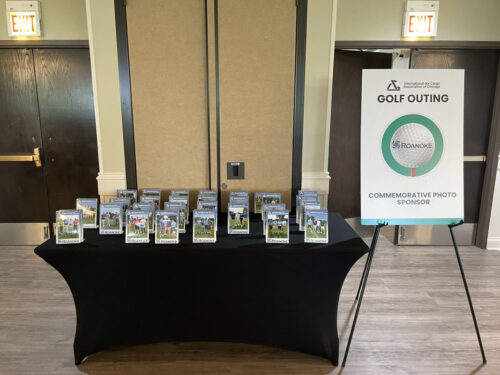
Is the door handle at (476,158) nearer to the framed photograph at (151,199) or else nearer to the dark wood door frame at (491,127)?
the dark wood door frame at (491,127)

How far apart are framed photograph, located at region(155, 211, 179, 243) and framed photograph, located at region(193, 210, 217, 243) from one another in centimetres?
11

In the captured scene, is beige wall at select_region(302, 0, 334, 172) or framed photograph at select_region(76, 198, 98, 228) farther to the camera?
beige wall at select_region(302, 0, 334, 172)

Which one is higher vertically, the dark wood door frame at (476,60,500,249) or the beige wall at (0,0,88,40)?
the beige wall at (0,0,88,40)

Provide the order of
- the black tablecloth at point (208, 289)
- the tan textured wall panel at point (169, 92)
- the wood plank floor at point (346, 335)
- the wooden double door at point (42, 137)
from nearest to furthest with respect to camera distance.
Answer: the black tablecloth at point (208, 289) < the wood plank floor at point (346, 335) < the tan textured wall panel at point (169, 92) < the wooden double door at point (42, 137)

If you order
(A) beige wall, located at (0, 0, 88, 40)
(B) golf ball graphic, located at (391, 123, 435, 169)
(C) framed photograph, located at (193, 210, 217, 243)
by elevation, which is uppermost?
(A) beige wall, located at (0, 0, 88, 40)

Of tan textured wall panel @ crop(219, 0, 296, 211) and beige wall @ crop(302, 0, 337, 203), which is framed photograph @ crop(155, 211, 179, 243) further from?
beige wall @ crop(302, 0, 337, 203)

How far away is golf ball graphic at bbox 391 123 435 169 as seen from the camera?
2000 millimetres

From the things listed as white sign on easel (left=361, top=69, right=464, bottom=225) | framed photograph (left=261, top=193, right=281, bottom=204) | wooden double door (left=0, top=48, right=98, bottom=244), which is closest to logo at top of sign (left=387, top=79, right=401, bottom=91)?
white sign on easel (left=361, top=69, right=464, bottom=225)

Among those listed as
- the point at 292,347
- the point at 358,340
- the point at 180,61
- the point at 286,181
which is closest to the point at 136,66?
the point at 180,61

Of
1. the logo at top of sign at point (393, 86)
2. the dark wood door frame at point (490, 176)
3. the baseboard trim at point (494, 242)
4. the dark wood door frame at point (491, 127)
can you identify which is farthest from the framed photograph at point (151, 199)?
the baseboard trim at point (494, 242)

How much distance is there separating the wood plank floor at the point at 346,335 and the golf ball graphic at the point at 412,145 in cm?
122

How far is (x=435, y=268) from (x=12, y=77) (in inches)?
190

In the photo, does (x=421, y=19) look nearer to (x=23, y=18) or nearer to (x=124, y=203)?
(x=124, y=203)

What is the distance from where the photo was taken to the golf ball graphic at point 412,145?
2.00 m
